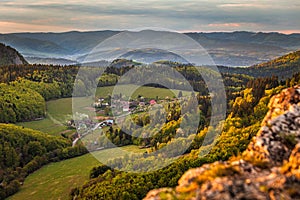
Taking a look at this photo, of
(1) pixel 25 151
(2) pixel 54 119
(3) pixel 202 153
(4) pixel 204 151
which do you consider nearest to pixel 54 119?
(2) pixel 54 119

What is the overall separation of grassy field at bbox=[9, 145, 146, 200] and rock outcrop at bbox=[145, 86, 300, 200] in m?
61.3

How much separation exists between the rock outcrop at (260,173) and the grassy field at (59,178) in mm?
61296

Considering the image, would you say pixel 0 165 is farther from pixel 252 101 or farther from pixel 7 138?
pixel 252 101

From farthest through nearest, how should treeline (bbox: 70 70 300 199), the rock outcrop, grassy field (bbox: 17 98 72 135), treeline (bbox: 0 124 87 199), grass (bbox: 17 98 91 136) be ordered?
grassy field (bbox: 17 98 72 135) → grass (bbox: 17 98 91 136) → treeline (bbox: 0 124 87 199) → treeline (bbox: 70 70 300 199) → the rock outcrop

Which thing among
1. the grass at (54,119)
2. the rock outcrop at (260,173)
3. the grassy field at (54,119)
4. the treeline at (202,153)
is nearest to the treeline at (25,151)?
the grass at (54,119)

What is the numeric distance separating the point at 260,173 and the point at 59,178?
263ft

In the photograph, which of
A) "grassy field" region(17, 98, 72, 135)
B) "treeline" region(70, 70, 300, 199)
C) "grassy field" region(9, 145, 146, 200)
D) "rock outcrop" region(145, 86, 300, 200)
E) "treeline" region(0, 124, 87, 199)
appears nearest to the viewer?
"rock outcrop" region(145, 86, 300, 200)

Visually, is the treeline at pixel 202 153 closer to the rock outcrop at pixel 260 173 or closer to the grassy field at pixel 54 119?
the rock outcrop at pixel 260 173

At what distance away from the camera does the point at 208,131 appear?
60469 millimetres

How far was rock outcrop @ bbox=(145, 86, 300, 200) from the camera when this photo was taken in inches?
403

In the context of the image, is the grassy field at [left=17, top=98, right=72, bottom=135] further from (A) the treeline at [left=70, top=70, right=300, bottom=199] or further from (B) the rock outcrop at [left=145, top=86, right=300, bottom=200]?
(B) the rock outcrop at [left=145, top=86, right=300, bottom=200]

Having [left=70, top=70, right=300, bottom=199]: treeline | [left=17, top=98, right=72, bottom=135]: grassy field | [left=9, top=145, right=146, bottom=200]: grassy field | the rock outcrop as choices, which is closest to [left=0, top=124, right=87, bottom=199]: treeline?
[left=9, top=145, right=146, bottom=200]: grassy field

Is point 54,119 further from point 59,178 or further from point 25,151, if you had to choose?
point 59,178

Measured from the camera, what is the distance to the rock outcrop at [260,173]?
1024cm
